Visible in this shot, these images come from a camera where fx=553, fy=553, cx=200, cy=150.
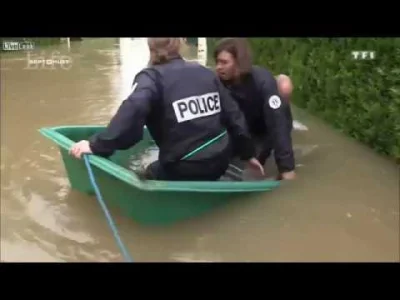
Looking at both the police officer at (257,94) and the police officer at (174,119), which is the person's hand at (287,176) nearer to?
the police officer at (257,94)

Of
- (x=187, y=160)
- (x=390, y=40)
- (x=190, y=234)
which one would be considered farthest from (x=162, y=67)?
(x=390, y=40)

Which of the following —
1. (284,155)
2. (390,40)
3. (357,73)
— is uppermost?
(390,40)

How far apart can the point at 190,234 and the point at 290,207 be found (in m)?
0.77

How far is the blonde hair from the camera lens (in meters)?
3.73

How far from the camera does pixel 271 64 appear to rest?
933 centimetres

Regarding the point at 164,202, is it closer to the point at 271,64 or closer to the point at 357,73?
the point at 357,73

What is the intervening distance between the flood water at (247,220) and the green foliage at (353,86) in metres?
0.23

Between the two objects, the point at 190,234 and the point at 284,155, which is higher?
the point at 284,155

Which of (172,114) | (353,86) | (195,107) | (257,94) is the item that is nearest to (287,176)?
(257,94)

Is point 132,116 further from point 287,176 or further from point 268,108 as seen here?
point 287,176
